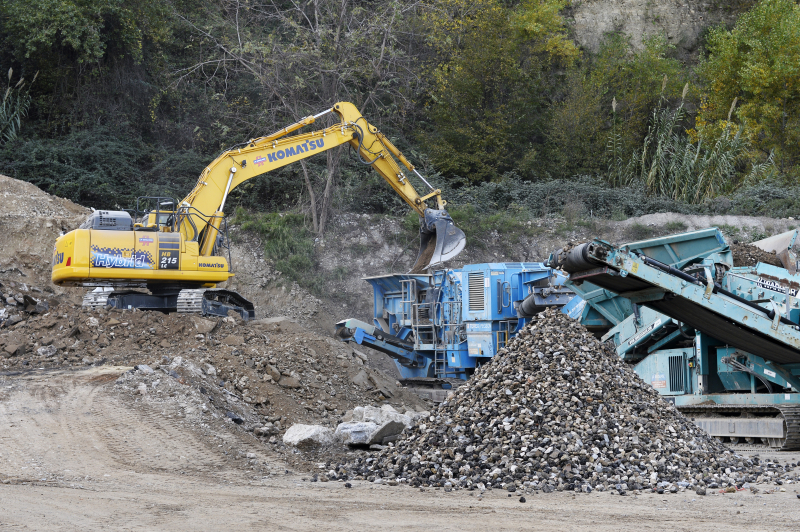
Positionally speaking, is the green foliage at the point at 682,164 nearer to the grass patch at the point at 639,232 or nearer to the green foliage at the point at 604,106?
the green foliage at the point at 604,106

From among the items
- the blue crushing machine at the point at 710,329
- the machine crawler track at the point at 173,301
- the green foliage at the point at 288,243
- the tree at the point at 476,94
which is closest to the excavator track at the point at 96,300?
the machine crawler track at the point at 173,301

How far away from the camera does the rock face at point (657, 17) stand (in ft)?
105

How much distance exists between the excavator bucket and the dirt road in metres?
7.23

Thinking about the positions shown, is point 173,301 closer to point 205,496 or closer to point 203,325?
point 203,325

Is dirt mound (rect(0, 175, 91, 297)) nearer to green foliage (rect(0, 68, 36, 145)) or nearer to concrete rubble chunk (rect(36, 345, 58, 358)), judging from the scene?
green foliage (rect(0, 68, 36, 145))

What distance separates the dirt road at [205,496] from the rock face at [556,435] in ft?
1.16

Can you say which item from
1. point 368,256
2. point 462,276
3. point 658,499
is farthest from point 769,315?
point 368,256

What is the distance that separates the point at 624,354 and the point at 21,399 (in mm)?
7903

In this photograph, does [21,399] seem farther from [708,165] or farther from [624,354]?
[708,165]

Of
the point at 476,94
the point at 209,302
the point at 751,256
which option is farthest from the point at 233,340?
the point at 476,94

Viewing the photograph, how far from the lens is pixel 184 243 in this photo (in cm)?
1312

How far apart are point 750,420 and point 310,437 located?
517 cm

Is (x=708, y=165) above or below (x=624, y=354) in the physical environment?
above

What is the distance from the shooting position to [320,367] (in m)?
12.1
